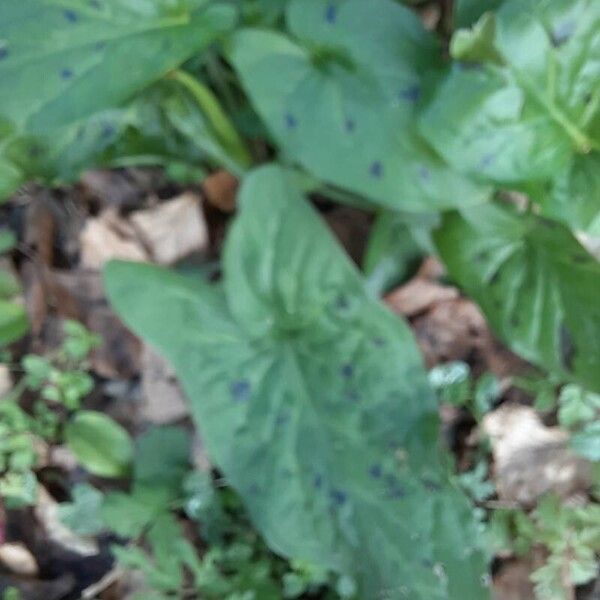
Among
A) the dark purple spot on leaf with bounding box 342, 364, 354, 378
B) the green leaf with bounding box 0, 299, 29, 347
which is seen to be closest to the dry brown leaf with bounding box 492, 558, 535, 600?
the dark purple spot on leaf with bounding box 342, 364, 354, 378

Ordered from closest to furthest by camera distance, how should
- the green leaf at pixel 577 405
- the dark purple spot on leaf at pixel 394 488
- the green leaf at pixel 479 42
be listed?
the green leaf at pixel 479 42, the dark purple spot on leaf at pixel 394 488, the green leaf at pixel 577 405

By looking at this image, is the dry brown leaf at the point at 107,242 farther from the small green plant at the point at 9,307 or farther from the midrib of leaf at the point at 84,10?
the midrib of leaf at the point at 84,10

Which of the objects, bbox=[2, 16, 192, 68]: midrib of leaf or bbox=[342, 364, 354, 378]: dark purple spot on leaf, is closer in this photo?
bbox=[2, 16, 192, 68]: midrib of leaf

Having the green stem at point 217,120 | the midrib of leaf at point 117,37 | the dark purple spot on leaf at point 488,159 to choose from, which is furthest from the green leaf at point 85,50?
the dark purple spot on leaf at point 488,159

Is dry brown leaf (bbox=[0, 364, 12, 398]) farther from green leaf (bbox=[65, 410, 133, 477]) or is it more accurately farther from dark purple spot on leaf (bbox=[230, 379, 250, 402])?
dark purple spot on leaf (bbox=[230, 379, 250, 402])

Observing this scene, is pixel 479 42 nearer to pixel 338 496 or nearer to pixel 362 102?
pixel 362 102

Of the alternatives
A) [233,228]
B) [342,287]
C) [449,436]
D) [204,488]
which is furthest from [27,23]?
[449,436]

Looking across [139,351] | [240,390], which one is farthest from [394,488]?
[139,351]
